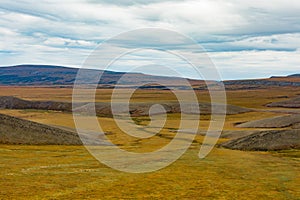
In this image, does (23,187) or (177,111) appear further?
(177,111)

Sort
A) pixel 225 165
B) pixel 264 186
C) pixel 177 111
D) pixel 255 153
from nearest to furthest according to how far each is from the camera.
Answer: pixel 264 186
pixel 225 165
pixel 255 153
pixel 177 111

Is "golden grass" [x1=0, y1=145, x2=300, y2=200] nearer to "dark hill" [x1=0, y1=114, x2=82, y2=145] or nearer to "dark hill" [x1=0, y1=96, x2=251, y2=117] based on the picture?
"dark hill" [x1=0, y1=114, x2=82, y2=145]

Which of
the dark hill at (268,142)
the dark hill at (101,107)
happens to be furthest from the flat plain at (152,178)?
the dark hill at (101,107)

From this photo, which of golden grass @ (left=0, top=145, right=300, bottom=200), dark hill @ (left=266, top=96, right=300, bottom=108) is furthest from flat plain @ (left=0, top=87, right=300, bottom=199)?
dark hill @ (left=266, top=96, right=300, bottom=108)

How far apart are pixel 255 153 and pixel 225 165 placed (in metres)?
16.2

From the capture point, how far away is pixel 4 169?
142 ft

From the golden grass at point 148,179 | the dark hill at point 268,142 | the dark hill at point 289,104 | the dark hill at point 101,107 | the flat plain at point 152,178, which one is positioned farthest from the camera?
the dark hill at point 289,104

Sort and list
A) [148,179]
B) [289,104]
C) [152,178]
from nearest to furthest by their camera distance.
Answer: [148,179] < [152,178] < [289,104]

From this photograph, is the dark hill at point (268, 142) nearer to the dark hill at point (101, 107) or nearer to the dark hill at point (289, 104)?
the dark hill at point (101, 107)

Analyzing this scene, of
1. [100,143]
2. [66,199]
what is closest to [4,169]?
[66,199]

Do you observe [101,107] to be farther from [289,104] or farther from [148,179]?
[148,179]

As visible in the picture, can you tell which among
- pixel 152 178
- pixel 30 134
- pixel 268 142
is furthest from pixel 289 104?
pixel 152 178

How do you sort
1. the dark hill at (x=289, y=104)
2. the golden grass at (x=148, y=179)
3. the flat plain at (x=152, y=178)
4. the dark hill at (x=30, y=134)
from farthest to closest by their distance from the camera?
1. the dark hill at (x=289, y=104)
2. the dark hill at (x=30, y=134)
3. the flat plain at (x=152, y=178)
4. the golden grass at (x=148, y=179)

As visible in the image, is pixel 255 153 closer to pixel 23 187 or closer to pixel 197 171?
pixel 197 171
